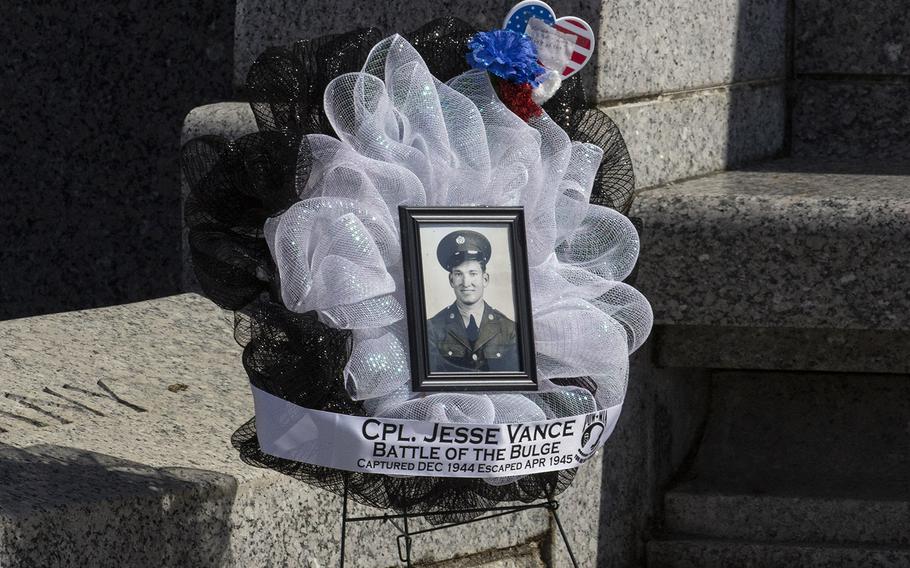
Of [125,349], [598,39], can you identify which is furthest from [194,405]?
[598,39]

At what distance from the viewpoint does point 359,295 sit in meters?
2.00

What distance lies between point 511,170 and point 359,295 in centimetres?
34

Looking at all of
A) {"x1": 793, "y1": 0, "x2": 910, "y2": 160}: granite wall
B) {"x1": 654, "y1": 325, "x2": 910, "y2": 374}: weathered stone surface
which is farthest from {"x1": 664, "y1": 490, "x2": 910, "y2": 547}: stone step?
{"x1": 793, "y1": 0, "x2": 910, "y2": 160}: granite wall

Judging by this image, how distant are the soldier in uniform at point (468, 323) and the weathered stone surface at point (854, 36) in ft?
8.12

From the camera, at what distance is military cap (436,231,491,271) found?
81.0 inches

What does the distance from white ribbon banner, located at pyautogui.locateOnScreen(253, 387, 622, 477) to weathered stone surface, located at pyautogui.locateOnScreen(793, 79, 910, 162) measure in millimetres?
2535

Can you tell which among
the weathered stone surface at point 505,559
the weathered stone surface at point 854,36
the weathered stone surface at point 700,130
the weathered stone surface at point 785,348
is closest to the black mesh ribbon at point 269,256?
the weathered stone surface at point 505,559

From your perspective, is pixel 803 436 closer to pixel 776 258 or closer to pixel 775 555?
pixel 775 555

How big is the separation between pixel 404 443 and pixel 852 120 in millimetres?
2703

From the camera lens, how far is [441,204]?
83.2 inches

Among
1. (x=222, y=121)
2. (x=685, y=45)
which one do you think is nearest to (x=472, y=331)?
(x=222, y=121)

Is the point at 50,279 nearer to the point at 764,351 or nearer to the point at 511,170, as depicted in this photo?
the point at 764,351

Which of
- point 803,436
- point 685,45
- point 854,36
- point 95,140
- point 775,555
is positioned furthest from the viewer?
point 95,140

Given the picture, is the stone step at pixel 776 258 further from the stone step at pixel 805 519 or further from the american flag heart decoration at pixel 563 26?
the american flag heart decoration at pixel 563 26
